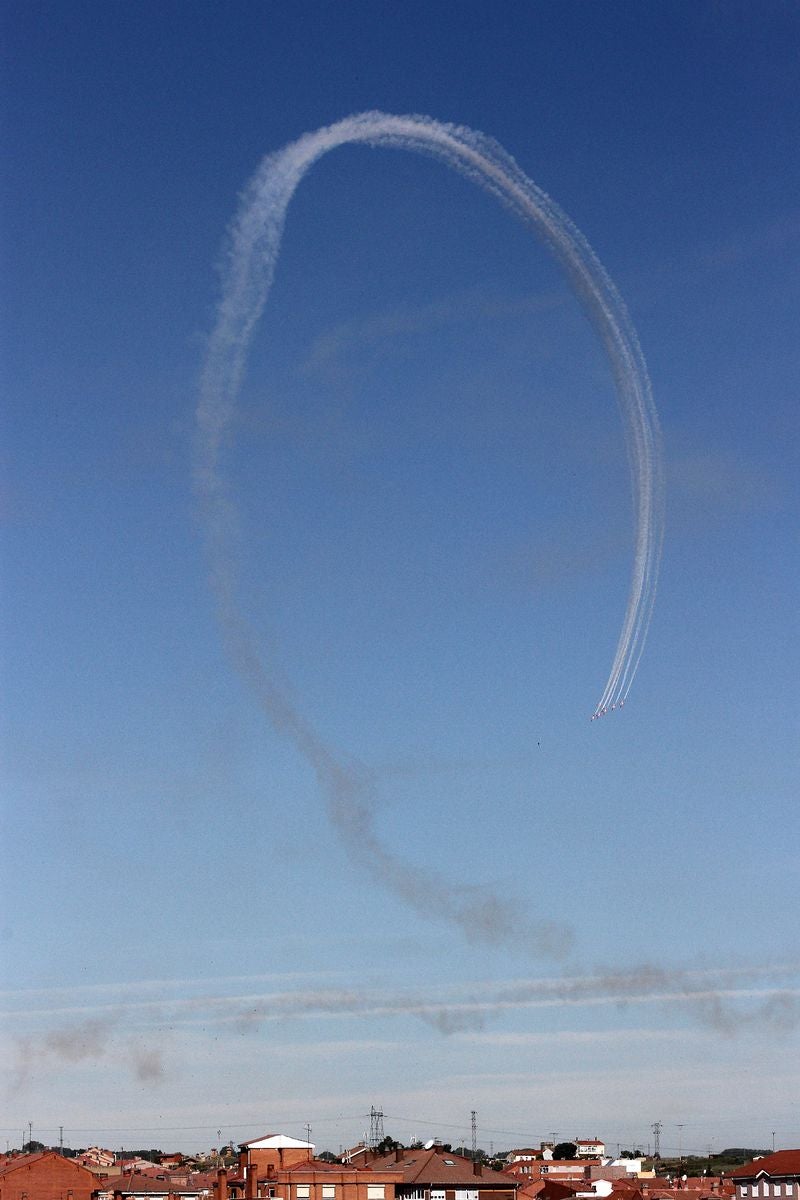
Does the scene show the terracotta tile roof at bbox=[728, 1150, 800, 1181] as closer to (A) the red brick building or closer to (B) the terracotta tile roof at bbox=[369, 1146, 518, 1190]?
(B) the terracotta tile roof at bbox=[369, 1146, 518, 1190]

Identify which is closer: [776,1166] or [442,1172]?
[442,1172]

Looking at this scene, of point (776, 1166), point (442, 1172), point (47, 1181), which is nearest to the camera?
point (47, 1181)

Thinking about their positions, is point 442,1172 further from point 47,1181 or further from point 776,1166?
point 776,1166

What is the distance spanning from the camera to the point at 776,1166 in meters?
180

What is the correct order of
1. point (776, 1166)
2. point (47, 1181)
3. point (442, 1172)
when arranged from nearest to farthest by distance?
point (47, 1181), point (442, 1172), point (776, 1166)

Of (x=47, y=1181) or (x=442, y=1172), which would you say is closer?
(x=47, y=1181)

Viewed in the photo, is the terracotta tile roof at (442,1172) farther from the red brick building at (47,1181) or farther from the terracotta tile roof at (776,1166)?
the terracotta tile roof at (776,1166)

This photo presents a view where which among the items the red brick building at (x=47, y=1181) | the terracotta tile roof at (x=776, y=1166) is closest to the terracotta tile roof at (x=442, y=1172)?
the red brick building at (x=47, y=1181)

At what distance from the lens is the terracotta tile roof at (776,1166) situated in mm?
176875

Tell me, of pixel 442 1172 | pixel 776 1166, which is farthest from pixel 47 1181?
pixel 776 1166

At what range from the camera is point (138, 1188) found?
469ft

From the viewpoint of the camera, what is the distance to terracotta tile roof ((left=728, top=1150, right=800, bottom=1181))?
17688 cm

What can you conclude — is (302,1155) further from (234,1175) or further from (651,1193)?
(651,1193)

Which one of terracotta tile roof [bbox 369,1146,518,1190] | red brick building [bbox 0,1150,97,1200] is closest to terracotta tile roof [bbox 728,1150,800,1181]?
terracotta tile roof [bbox 369,1146,518,1190]
